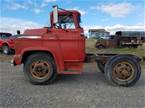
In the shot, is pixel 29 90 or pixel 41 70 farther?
pixel 41 70

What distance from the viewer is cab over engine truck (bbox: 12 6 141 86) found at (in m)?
7.41

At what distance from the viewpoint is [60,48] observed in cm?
745

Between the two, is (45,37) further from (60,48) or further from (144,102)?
(144,102)

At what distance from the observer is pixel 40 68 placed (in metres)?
7.57

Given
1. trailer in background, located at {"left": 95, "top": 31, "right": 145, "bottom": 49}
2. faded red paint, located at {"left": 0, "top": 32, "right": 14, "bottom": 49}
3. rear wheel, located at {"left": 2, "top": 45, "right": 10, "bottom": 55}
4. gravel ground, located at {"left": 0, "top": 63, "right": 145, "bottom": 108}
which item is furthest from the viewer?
trailer in background, located at {"left": 95, "top": 31, "right": 145, "bottom": 49}

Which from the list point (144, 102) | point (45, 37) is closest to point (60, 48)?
point (45, 37)

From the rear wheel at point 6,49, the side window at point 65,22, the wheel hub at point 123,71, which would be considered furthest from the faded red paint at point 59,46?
the rear wheel at point 6,49

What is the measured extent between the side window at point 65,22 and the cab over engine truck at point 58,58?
0.22 meters

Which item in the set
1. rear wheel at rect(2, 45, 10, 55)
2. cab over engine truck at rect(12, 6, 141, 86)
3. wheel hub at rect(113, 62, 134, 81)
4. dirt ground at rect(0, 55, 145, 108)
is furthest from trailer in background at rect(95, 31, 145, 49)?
wheel hub at rect(113, 62, 134, 81)

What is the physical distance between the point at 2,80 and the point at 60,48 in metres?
2.21

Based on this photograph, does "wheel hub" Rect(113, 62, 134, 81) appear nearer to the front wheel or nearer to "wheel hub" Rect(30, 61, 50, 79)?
the front wheel

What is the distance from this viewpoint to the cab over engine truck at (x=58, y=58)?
24.3 feet

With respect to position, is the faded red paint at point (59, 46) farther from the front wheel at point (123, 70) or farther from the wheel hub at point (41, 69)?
the front wheel at point (123, 70)

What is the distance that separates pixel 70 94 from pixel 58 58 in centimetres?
144
